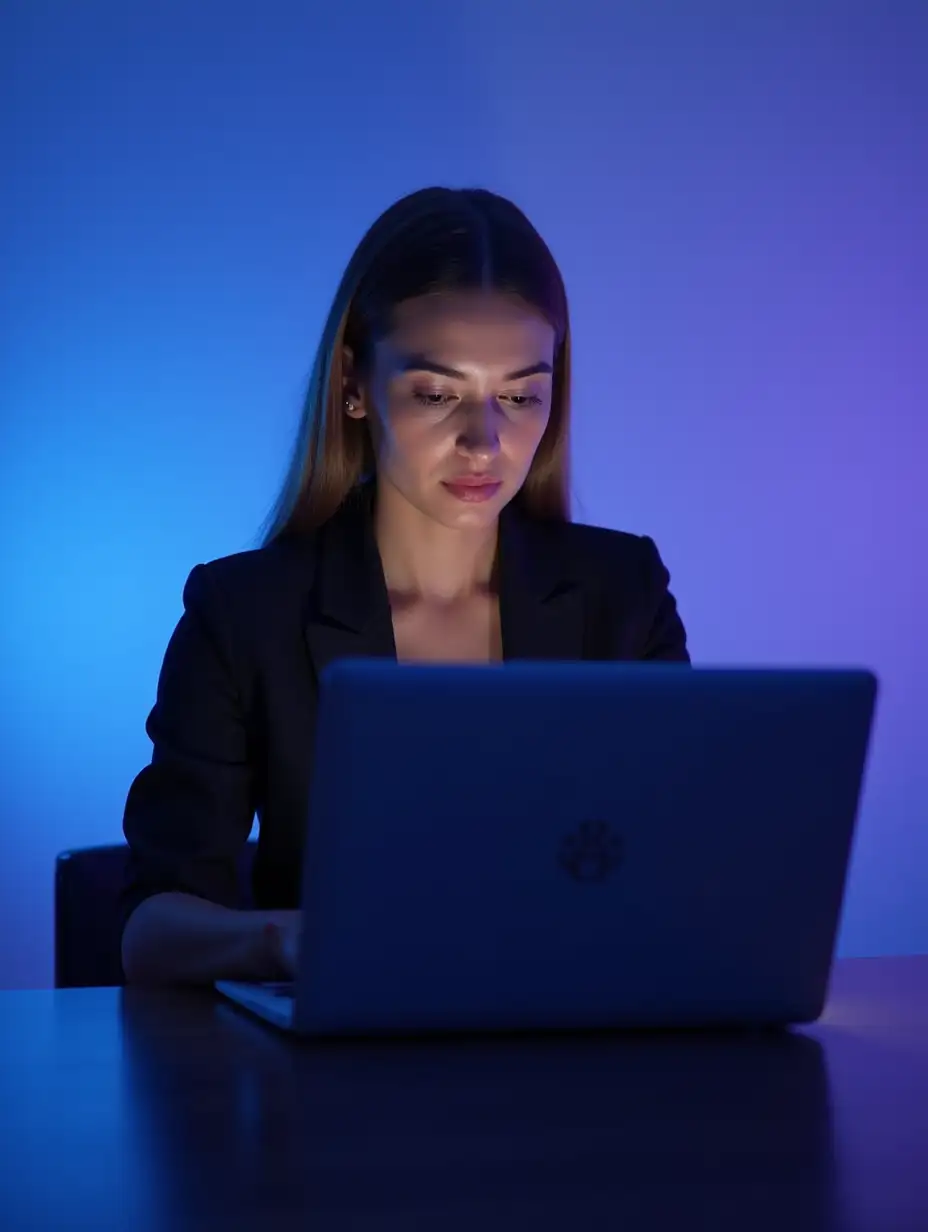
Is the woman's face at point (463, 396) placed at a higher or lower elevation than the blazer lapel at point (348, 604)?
higher

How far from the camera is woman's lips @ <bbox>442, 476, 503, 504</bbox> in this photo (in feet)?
6.00

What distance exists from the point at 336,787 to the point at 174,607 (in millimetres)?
2391

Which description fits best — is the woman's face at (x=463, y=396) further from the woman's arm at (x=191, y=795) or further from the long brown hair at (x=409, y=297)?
the woman's arm at (x=191, y=795)

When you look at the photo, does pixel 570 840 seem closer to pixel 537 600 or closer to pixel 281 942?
pixel 281 942

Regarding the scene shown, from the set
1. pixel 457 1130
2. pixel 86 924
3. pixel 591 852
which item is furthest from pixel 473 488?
pixel 457 1130

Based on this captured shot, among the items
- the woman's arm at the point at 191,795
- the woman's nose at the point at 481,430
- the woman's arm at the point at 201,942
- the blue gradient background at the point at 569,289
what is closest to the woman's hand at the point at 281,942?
the woman's arm at the point at 201,942

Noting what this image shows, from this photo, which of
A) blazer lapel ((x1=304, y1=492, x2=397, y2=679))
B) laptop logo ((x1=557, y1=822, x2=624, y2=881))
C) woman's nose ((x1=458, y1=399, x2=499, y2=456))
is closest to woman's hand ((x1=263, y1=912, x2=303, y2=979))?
laptop logo ((x1=557, y1=822, x2=624, y2=881))

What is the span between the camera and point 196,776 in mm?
1719

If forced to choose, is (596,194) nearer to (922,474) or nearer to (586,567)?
(922,474)

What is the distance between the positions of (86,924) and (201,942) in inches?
13.6

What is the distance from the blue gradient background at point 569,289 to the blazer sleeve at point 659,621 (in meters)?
1.37

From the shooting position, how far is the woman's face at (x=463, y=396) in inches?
70.4

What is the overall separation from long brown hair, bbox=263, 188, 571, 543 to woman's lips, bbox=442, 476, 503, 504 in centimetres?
17

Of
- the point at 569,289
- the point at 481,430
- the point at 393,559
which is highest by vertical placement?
the point at 569,289
